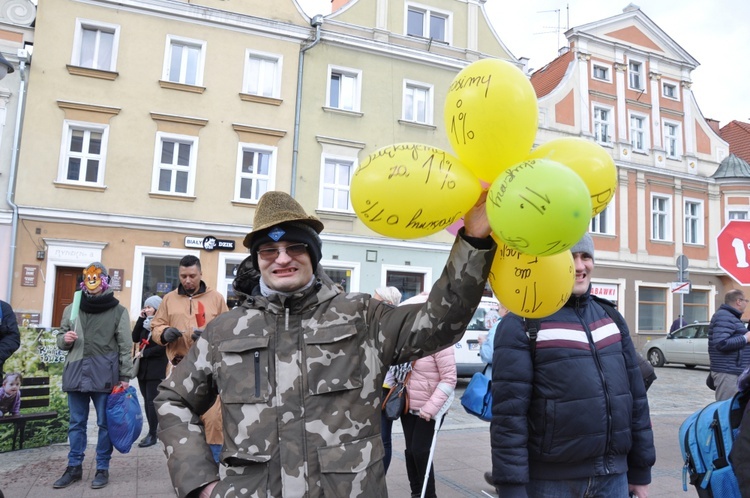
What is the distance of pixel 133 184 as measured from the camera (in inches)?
538

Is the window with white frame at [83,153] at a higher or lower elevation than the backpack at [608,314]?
higher

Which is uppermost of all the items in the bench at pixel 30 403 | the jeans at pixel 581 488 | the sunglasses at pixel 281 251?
the sunglasses at pixel 281 251

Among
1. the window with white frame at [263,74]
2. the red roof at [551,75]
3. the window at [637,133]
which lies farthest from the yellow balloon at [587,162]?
the window at [637,133]

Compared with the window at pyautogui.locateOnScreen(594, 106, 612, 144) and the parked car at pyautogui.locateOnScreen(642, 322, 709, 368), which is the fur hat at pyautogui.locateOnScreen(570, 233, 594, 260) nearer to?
the parked car at pyautogui.locateOnScreen(642, 322, 709, 368)

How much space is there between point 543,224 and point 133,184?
46.0 ft

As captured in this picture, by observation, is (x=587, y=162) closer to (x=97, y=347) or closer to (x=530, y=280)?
(x=530, y=280)

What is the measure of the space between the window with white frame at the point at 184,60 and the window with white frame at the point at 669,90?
59.3 ft

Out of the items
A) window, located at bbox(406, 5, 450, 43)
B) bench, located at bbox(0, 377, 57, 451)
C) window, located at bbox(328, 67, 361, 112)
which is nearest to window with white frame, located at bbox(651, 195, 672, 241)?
window, located at bbox(406, 5, 450, 43)

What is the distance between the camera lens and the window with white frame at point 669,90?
21.8 metres

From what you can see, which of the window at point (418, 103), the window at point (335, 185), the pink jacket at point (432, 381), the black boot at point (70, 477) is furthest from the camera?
the window at point (418, 103)

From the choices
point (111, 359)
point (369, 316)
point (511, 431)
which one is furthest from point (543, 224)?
point (111, 359)

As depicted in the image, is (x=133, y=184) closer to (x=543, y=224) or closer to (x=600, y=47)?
(x=543, y=224)

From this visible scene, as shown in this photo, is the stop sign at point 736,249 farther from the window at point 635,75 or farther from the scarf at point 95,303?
the window at point 635,75

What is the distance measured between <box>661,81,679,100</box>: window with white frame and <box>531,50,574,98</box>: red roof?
13.9ft
